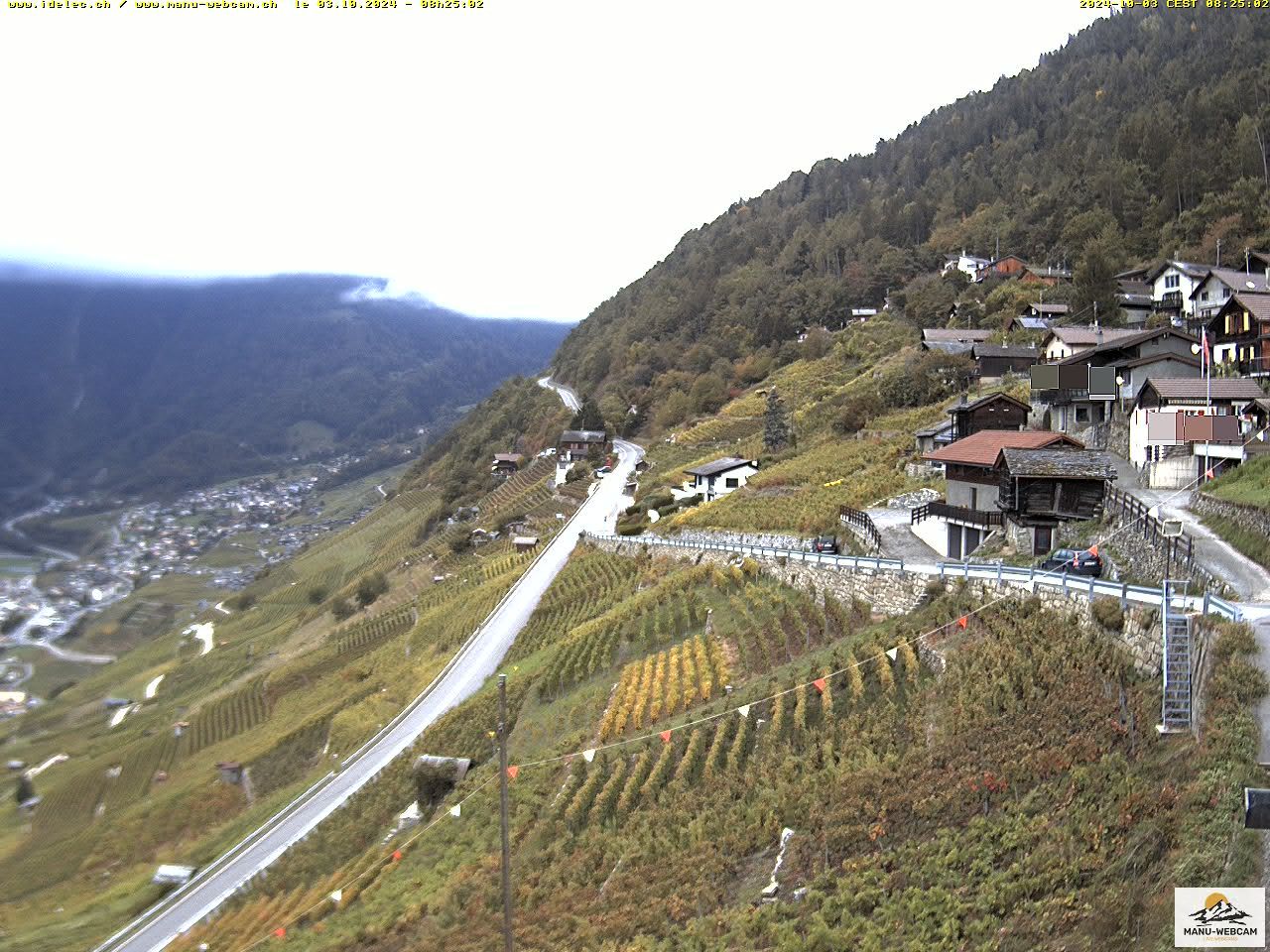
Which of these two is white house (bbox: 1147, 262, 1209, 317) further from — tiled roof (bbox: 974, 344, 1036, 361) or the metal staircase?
the metal staircase

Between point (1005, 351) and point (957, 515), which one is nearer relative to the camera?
point (957, 515)

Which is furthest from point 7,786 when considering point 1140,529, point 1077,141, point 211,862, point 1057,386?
point 1077,141

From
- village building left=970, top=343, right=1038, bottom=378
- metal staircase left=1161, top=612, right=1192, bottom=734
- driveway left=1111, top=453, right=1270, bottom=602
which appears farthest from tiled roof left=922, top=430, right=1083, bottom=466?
village building left=970, top=343, right=1038, bottom=378

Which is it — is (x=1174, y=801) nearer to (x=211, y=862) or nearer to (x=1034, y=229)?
(x=211, y=862)

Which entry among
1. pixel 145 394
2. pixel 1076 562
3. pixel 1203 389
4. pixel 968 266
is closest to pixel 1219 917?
pixel 1076 562

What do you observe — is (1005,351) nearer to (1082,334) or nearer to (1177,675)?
(1082,334)

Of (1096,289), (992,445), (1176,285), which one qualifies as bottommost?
(992,445)
